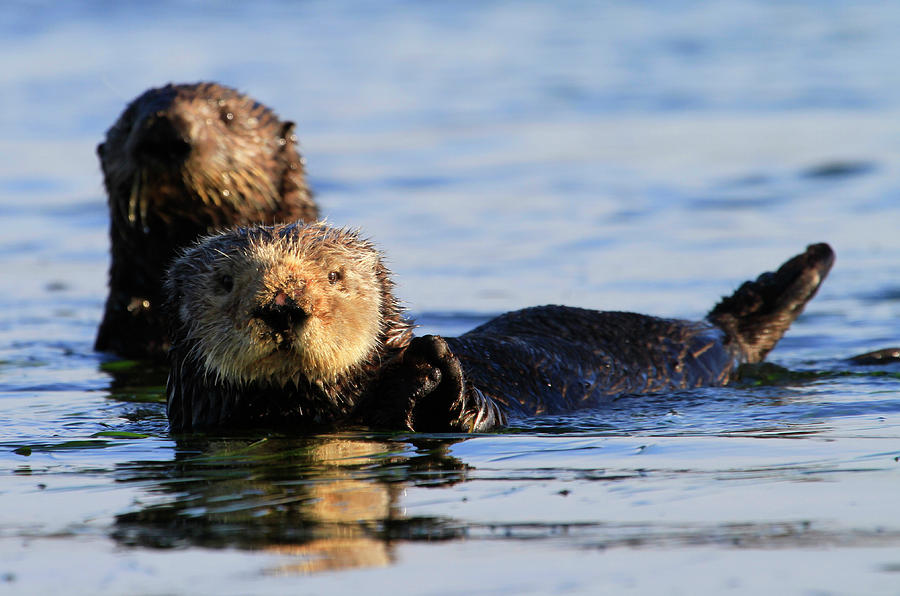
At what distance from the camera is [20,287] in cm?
909

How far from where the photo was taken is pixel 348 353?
4406mm

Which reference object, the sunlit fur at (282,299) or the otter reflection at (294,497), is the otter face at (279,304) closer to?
the sunlit fur at (282,299)

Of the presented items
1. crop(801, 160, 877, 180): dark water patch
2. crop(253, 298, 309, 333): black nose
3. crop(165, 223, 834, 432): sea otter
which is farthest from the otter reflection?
crop(801, 160, 877, 180): dark water patch

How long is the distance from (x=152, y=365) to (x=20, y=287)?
246 cm

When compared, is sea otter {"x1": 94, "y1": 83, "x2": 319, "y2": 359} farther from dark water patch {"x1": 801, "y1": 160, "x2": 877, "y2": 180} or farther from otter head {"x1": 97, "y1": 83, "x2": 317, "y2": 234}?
dark water patch {"x1": 801, "y1": 160, "x2": 877, "y2": 180}

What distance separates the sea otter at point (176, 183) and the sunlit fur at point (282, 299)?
1683 millimetres

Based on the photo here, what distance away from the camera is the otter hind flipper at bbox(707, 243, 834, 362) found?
6422 mm

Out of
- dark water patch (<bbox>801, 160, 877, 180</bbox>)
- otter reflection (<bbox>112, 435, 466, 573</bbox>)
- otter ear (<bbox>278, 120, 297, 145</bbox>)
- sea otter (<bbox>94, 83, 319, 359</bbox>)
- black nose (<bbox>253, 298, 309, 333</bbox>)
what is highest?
dark water patch (<bbox>801, 160, 877, 180</bbox>)

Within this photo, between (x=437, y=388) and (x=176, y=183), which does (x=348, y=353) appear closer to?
(x=437, y=388)

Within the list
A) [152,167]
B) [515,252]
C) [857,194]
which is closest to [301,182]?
[152,167]

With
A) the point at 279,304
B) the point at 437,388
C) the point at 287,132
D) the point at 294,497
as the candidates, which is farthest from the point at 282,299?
the point at 287,132

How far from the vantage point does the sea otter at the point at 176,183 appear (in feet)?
21.5

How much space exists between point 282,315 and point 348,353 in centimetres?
35

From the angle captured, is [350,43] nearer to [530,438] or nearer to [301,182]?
[301,182]
